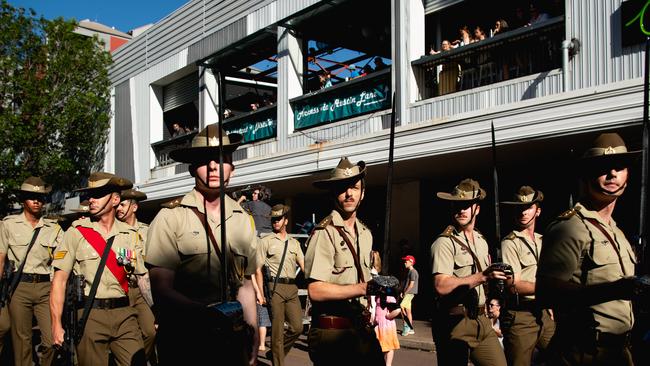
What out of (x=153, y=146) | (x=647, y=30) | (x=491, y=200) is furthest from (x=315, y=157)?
(x=153, y=146)

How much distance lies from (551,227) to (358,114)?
36.1 feet

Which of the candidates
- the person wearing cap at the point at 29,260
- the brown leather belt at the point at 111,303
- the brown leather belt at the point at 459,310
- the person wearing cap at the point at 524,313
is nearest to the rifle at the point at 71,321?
the brown leather belt at the point at 111,303

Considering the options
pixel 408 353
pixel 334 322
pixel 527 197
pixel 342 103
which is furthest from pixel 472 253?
pixel 342 103

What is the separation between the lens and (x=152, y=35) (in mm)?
24188

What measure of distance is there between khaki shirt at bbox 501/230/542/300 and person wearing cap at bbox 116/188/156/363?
3.49 metres

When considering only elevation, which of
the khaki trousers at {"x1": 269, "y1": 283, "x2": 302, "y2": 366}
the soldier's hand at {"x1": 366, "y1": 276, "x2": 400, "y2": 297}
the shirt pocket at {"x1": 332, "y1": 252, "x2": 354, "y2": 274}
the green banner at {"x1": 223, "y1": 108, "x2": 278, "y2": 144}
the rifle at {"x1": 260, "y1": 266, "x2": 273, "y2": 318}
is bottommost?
the khaki trousers at {"x1": 269, "y1": 283, "x2": 302, "y2": 366}

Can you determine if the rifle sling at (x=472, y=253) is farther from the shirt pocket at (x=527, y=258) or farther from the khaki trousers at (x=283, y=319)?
the khaki trousers at (x=283, y=319)

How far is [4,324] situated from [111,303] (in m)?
2.93

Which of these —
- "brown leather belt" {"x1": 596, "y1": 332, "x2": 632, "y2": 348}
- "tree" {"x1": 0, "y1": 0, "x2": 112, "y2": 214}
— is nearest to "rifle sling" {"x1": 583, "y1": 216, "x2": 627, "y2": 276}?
"brown leather belt" {"x1": 596, "y1": 332, "x2": 632, "y2": 348}

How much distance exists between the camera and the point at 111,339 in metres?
6.11

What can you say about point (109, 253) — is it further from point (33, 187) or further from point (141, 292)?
point (33, 187)

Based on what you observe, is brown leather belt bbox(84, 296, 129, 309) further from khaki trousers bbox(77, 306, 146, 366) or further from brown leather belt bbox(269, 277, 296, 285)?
brown leather belt bbox(269, 277, 296, 285)

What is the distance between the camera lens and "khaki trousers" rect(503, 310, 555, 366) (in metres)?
6.37

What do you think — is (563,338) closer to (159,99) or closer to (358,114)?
(358,114)
